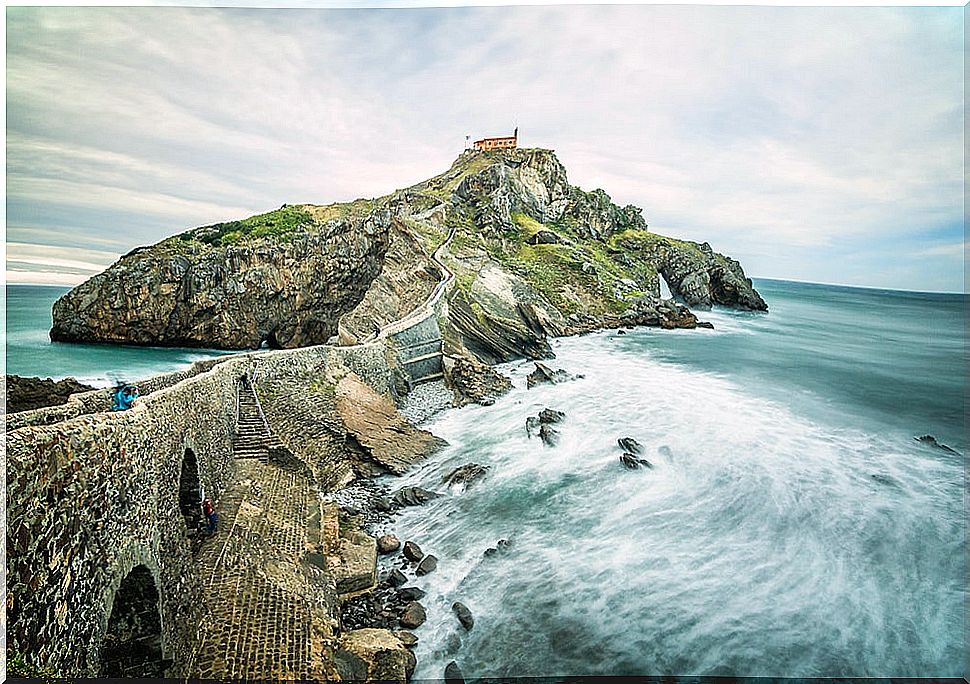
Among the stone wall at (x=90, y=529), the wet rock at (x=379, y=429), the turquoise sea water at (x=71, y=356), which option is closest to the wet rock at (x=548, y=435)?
the wet rock at (x=379, y=429)

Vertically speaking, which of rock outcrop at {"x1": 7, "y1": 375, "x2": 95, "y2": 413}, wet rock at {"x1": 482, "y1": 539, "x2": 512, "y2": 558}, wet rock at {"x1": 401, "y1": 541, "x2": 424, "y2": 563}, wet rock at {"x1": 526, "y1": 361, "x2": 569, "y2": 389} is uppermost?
rock outcrop at {"x1": 7, "y1": 375, "x2": 95, "y2": 413}

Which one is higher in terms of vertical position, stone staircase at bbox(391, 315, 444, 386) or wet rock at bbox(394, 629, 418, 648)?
stone staircase at bbox(391, 315, 444, 386)

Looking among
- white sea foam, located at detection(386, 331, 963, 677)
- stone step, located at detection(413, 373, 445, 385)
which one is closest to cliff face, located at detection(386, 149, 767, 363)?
stone step, located at detection(413, 373, 445, 385)

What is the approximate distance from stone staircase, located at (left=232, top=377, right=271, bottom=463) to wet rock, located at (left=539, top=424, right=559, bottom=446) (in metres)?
5.90

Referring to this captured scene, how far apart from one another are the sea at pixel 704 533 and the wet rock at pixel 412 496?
0.52 feet

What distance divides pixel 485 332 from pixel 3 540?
59.9 feet

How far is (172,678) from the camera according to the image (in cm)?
457

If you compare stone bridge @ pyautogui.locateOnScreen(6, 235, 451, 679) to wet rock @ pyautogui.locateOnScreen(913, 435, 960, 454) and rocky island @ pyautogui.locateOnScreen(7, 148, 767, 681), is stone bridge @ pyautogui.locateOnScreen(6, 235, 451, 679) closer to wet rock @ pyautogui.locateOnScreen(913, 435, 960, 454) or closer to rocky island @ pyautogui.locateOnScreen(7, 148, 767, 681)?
rocky island @ pyautogui.locateOnScreen(7, 148, 767, 681)

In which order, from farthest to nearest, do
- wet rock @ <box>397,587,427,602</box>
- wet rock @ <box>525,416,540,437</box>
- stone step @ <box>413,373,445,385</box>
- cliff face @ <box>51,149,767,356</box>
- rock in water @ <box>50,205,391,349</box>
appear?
1. rock in water @ <box>50,205,391,349</box>
2. cliff face @ <box>51,149,767,356</box>
3. stone step @ <box>413,373,445,385</box>
4. wet rock @ <box>525,416,540,437</box>
5. wet rock @ <box>397,587,427,602</box>

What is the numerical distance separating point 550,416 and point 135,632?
398 inches

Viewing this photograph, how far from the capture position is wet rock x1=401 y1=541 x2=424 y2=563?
7.61 m

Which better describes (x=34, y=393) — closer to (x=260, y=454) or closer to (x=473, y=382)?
(x=260, y=454)

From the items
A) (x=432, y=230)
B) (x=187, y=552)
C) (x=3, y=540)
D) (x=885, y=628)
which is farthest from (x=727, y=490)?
(x=432, y=230)

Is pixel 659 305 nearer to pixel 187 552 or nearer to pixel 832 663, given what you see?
pixel 832 663
